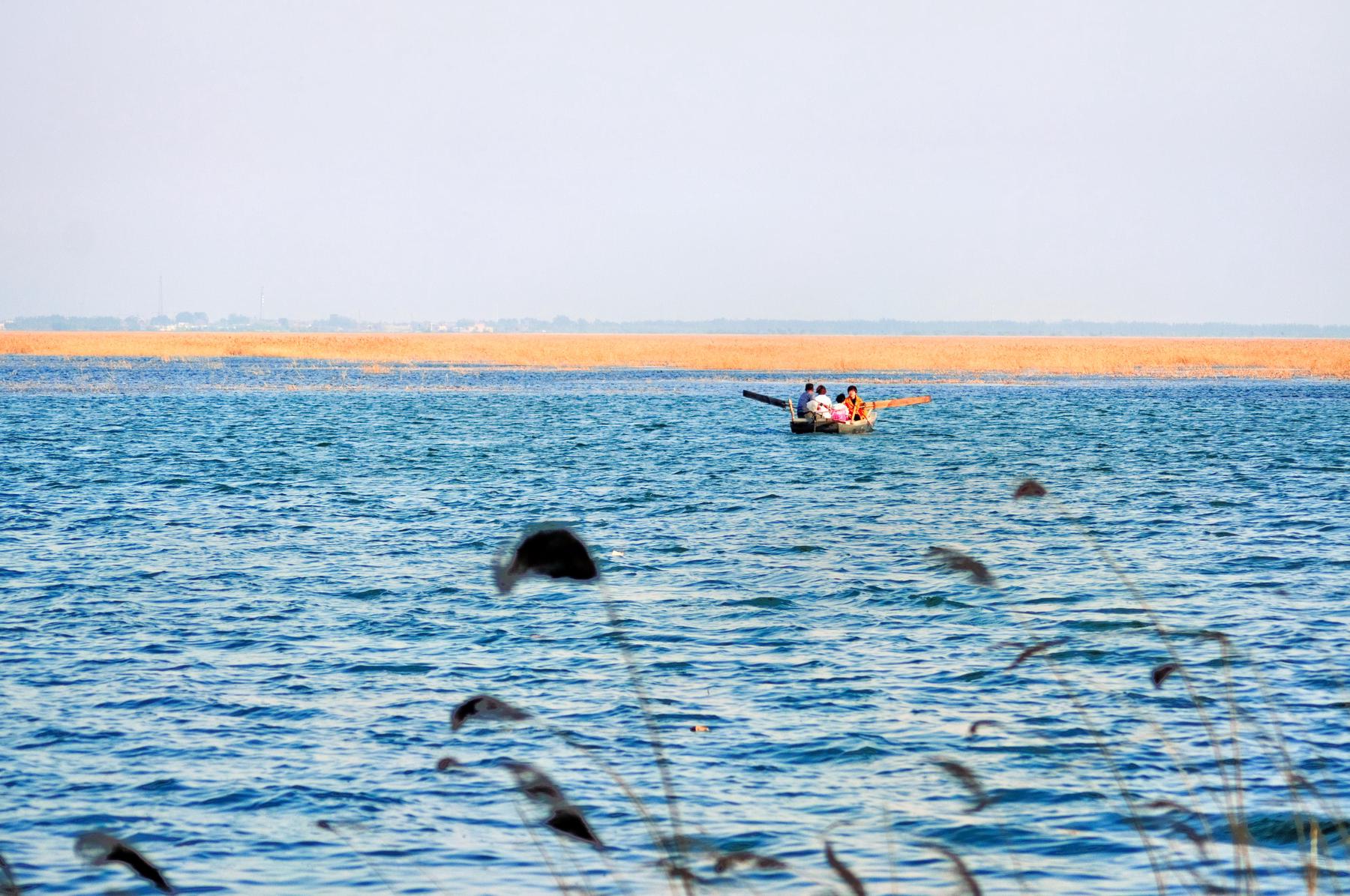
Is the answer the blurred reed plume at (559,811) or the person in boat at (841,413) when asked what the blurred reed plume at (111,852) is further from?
the person in boat at (841,413)

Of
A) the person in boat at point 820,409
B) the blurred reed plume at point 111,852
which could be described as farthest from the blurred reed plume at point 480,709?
the person in boat at point 820,409

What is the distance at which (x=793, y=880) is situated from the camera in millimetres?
8391

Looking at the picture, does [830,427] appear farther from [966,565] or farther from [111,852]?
[111,852]

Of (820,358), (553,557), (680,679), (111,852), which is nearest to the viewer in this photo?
(553,557)

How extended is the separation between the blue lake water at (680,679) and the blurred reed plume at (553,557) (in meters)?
3.32

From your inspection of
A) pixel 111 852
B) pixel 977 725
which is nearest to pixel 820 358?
pixel 977 725

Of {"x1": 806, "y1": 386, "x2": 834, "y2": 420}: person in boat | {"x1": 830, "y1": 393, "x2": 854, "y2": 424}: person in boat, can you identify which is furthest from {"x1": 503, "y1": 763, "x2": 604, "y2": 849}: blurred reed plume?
{"x1": 830, "y1": 393, "x2": 854, "y2": 424}: person in boat

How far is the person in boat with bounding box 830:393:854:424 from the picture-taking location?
42.2 m

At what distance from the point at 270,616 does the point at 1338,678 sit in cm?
1081

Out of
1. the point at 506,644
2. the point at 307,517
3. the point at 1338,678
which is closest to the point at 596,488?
the point at 307,517

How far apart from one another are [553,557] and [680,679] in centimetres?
939

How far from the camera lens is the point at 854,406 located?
43.2 meters

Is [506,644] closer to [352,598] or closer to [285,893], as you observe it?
[352,598]

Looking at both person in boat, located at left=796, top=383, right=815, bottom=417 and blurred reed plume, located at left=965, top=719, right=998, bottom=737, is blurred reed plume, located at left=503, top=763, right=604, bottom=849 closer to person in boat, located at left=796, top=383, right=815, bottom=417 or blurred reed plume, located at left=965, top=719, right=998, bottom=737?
blurred reed plume, located at left=965, top=719, right=998, bottom=737
